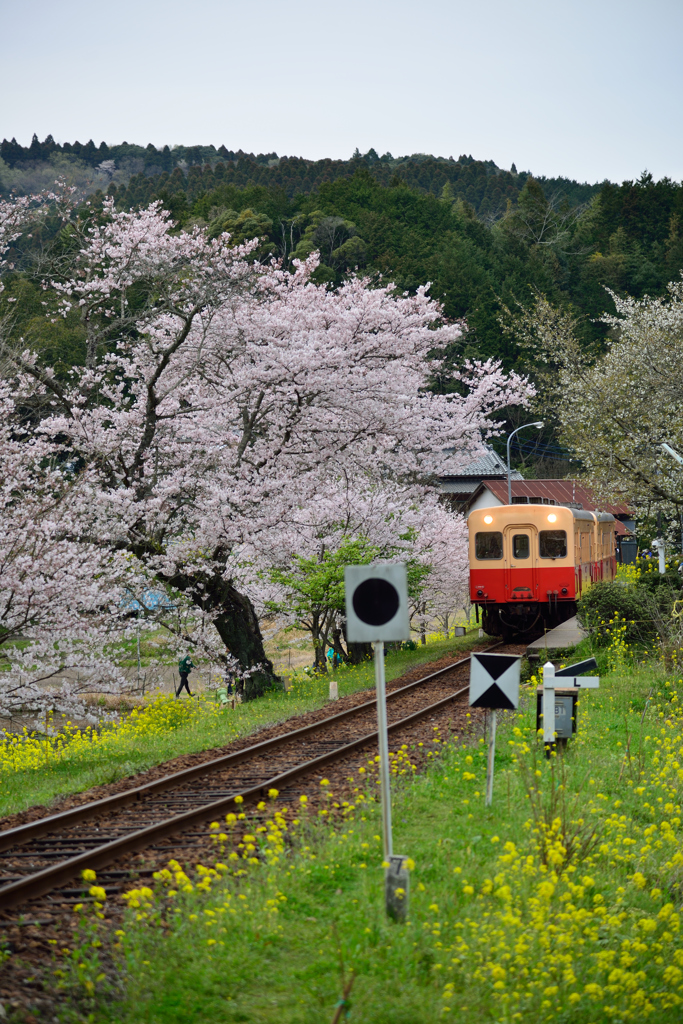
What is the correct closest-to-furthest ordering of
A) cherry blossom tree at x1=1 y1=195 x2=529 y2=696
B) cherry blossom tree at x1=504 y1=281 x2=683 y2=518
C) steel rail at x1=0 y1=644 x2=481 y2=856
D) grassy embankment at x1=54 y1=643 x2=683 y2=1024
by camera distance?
grassy embankment at x1=54 y1=643 x2=683 y2=1024
steel rail at x1=0 y1=644 x2=481 y2=856
cherry blossom tree at x1=1 y1=195 x2=529 y2=696
cherry blossom tree at x1=504 y1=281 x2=683 y2=518

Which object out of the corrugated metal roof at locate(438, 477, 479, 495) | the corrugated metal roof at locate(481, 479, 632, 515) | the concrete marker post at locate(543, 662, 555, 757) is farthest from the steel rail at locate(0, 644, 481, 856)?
the corrugated metal roof at locate(438, 477, 479, 495)

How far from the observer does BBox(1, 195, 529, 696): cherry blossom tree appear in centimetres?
1453

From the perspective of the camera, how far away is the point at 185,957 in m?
4.66

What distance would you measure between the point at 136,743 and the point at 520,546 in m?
9.36

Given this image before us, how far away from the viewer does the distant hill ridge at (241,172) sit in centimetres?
8131

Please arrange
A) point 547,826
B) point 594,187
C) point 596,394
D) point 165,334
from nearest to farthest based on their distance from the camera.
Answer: point 547,826
point 165,334
point 596,394
point 594,187

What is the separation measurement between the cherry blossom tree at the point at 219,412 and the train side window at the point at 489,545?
258 centimetres

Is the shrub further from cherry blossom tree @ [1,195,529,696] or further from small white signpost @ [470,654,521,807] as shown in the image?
small white signpost @ [470,654,521,807]

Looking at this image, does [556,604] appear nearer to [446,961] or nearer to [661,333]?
[661,333]

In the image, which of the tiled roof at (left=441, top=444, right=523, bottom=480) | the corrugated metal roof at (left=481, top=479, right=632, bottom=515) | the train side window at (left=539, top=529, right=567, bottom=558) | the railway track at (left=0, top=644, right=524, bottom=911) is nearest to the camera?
the railway track at (left=0, top=644, right=524, bottom=911)

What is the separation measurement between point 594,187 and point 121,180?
279 feet

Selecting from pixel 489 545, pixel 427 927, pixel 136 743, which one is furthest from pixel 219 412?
pixel 427 927

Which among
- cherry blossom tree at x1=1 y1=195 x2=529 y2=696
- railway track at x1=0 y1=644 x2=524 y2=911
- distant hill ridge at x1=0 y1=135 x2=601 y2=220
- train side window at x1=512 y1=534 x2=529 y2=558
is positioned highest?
distant hill ridge at x1=0 y1=135 x2=601 y2=220

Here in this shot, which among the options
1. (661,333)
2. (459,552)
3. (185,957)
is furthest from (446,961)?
(459,552)
